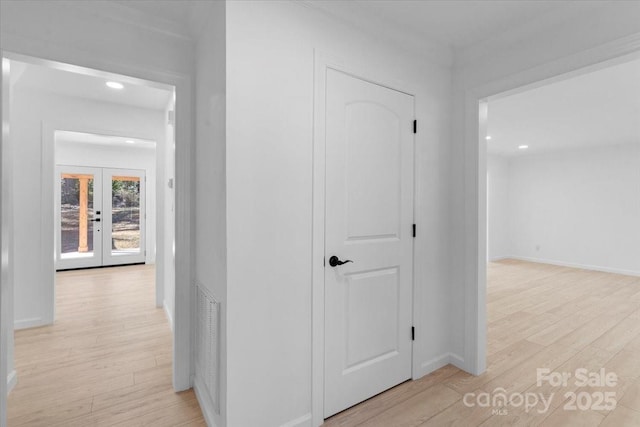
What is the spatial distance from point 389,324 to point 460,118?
173 centimetres

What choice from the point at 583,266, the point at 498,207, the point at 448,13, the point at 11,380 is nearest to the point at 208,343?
the point at 11,380

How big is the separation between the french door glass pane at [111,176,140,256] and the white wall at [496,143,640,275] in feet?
29.0

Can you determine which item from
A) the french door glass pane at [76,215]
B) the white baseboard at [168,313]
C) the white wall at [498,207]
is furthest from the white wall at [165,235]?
the white wall at [498,207]

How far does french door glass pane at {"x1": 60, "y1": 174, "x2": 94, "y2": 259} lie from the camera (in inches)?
243

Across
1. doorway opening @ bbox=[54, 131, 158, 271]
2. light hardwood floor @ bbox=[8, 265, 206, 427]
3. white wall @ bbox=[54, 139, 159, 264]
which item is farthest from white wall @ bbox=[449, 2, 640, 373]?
white wall @ bbox=[54, 139, 159, 264]

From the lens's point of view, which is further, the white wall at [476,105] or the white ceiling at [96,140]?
the white ceiling at [96,140]

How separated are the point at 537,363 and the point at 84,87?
518cm

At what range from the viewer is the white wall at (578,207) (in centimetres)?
612

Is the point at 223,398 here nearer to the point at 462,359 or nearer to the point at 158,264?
the point at 462,359

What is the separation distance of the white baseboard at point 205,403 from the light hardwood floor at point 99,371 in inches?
1.9

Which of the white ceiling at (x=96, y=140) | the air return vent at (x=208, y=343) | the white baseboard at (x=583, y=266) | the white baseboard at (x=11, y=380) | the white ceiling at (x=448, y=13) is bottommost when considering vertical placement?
the white baseboard at (x=11, y=380)

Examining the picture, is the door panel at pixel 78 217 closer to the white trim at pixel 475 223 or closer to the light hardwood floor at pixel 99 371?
the light hardwood floor at pixel 99 371

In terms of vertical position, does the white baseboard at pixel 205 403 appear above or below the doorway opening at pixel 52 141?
below

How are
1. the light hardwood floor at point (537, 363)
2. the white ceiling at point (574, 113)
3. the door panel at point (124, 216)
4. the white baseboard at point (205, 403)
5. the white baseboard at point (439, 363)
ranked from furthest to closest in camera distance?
the door panel at point (124, 216), the white ceiling at point (574, 113), the white baseboard at point (439, 363), the light hardwood floor at point (537, 363), the white baseboard at point (205, 403)
